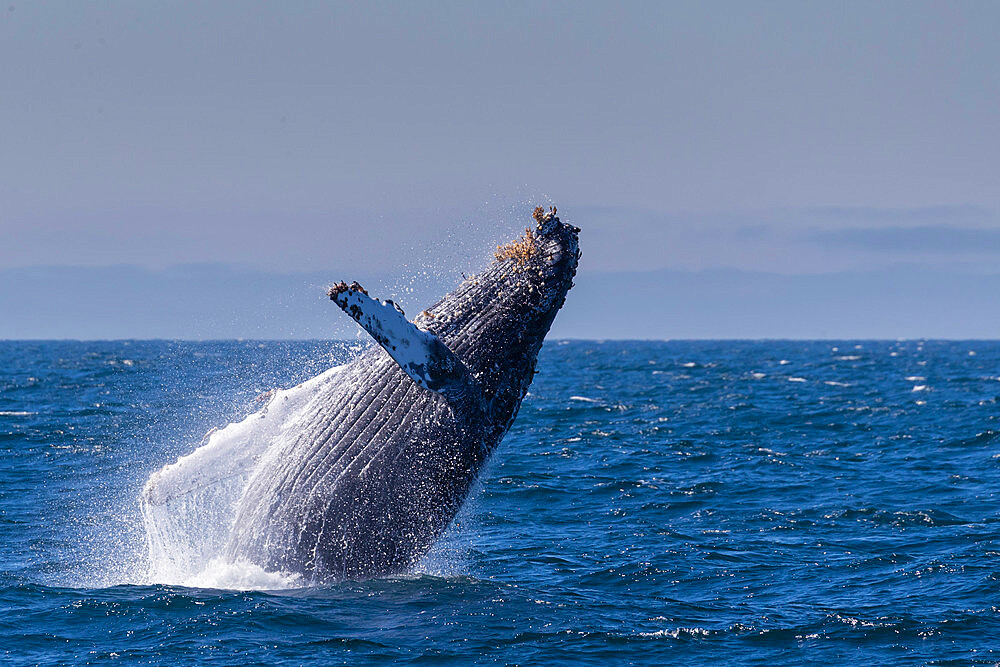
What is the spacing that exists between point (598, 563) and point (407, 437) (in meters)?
4.30

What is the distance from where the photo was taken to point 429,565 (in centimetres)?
1304

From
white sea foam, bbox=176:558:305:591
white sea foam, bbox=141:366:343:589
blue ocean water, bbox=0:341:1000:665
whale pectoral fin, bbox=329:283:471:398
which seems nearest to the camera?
whale pectoral fin, bbox=329:283:471:398

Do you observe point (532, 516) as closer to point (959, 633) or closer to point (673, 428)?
point (959, 633)

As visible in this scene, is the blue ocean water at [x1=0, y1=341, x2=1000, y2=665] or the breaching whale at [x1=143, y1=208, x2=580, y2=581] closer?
the blue ocean water at [x1=0, y1=341, x2=1000, y2=665]

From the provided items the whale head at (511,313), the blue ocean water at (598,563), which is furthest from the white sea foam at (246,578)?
the whale head at (511,313)

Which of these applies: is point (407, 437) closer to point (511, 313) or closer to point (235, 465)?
point (511, 313)

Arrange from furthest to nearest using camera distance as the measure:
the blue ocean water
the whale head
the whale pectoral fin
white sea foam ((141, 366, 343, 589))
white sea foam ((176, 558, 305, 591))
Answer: white sea foam ((141, 366, 343, 589)), white sea foam ((176, 558, 305, 591)), the whale head, the blue ocean water, the whale pectoral fin

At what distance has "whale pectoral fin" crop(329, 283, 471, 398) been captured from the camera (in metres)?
9.38

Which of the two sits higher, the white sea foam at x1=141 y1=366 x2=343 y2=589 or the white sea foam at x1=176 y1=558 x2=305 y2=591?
the white sea foam at x1=141 y1=366 x2=343 y2=589

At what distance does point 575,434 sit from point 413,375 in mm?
19774

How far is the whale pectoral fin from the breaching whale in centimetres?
58

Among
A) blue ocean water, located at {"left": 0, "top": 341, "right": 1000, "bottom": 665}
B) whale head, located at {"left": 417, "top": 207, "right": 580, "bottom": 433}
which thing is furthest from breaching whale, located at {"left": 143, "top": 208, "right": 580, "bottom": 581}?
blue ocean water, located at {"left": 0, "top": 341, "right": 1000, "bottom": 665}

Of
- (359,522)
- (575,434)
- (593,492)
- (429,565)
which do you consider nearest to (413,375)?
(359,522)

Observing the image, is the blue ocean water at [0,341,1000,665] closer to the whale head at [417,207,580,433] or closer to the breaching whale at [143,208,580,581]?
the breaching whale at [143,208,580,581]
